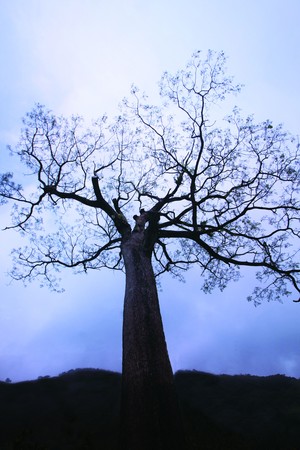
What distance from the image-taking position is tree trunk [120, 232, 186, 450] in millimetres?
2850

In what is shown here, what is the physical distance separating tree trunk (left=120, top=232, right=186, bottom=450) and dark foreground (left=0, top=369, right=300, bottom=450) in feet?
5.14

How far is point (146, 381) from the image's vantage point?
10.8 feet

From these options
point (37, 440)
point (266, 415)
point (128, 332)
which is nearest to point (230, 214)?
point (266, 415)

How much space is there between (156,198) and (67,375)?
5998mm

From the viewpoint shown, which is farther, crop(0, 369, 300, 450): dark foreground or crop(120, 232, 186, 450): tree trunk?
crop(0, 369, 300, 450): dark foreground

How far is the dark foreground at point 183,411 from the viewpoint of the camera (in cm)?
475

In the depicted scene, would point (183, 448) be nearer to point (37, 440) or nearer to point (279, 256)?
point (37, 440)

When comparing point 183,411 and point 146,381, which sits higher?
point 146,381

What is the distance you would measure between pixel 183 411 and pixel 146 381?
11.8 feet

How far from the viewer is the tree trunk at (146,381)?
285cm

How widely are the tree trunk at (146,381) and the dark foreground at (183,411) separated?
157 cm

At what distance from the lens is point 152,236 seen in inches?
243

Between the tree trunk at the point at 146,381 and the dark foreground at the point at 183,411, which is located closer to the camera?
the tree trunk at the point at 146,381

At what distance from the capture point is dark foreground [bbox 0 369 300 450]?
4.75 meters
